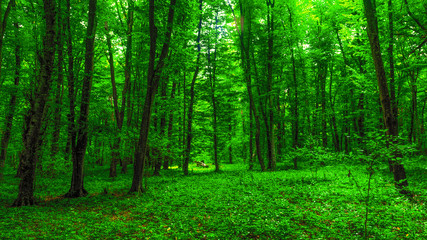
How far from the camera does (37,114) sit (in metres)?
7.09

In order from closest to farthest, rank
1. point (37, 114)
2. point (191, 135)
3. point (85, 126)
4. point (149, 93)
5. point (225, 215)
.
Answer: point (225, 215) < point (37, 114) < point (85, 126) < point (149, 93) < point (191, 135)

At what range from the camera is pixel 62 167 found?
8375mm

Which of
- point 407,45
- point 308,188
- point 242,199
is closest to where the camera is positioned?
point 242,199

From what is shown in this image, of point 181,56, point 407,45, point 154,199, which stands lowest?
point 154,199

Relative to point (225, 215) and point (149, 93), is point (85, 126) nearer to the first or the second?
point (149, 93)

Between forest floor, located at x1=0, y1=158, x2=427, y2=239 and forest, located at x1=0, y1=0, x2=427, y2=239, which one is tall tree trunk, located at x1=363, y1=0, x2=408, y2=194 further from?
forest floor, located at x1=0, y1=158, x2=427, y2=239

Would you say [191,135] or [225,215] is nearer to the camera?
[225,215]

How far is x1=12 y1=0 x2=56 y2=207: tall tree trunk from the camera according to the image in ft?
23.1

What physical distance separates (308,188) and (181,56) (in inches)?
330

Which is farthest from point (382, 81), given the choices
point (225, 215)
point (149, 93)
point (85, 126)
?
point (85, 126)

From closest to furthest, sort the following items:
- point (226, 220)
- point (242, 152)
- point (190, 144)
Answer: point (226, 220) → point (190, 144) → point (242, 152)

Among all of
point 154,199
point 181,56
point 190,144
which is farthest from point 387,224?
point 190,144

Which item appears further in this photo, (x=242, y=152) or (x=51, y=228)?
(x=242, y=152)

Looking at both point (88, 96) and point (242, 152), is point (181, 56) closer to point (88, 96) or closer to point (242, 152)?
point (88, 96)
